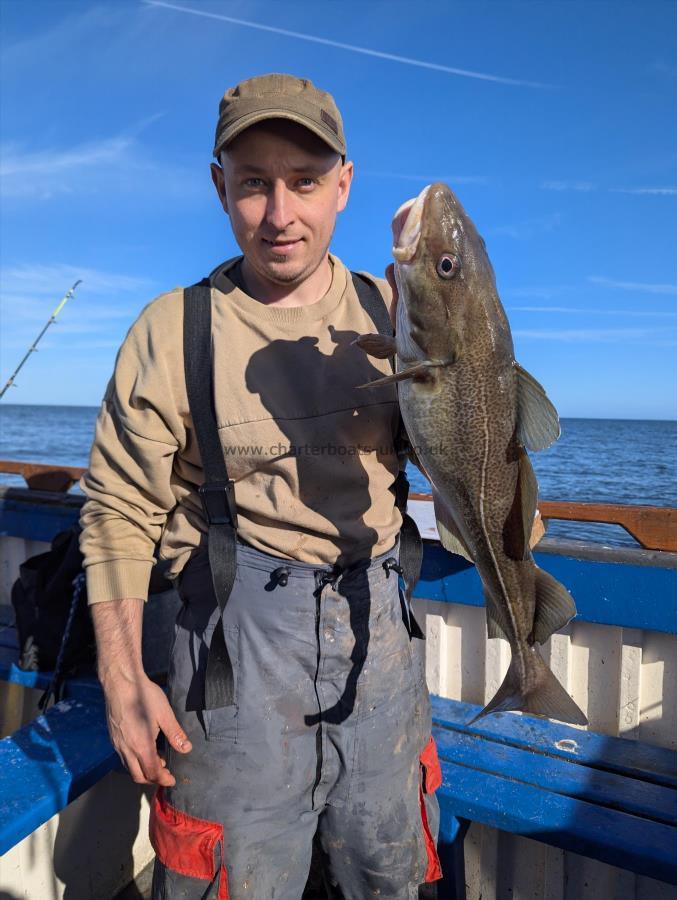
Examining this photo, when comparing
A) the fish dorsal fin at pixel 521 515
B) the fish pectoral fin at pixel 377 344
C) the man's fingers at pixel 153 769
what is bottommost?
the man's fingers at pixel 153 769

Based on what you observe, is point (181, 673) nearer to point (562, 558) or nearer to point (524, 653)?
point (524, 653)

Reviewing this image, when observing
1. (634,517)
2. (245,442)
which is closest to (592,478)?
(634,517)

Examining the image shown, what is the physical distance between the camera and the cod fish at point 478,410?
2115 millimetres

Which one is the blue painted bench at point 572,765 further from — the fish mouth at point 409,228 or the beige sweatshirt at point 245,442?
the fish mouth at point 409,228

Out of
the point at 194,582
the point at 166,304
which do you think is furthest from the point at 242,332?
the point at 194,582

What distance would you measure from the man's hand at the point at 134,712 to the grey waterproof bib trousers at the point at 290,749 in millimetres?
83

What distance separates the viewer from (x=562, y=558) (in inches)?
139

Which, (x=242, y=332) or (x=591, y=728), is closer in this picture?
(x=242, y=332)

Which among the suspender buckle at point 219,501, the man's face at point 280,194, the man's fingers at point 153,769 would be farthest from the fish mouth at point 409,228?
the man's fingers at point 153,769

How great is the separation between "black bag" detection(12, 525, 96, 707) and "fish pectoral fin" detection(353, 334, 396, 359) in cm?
245

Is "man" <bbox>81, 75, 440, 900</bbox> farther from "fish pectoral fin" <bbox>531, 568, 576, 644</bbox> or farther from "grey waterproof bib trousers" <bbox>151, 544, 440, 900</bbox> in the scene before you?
"fish pectoral fin" <bbox>531, 568, 576, 644</bbox>

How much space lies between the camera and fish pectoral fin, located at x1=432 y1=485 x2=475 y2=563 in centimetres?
232

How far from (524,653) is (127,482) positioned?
158 centimetres

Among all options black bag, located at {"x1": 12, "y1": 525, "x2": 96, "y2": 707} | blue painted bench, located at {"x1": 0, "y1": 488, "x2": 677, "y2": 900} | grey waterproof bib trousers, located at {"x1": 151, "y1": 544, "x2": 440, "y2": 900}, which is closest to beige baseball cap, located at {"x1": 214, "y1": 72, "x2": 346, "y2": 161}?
grey waterproof bib trousers, located at {"x1": 151, "y1": 544, "x2": 440, "y2": 900}
